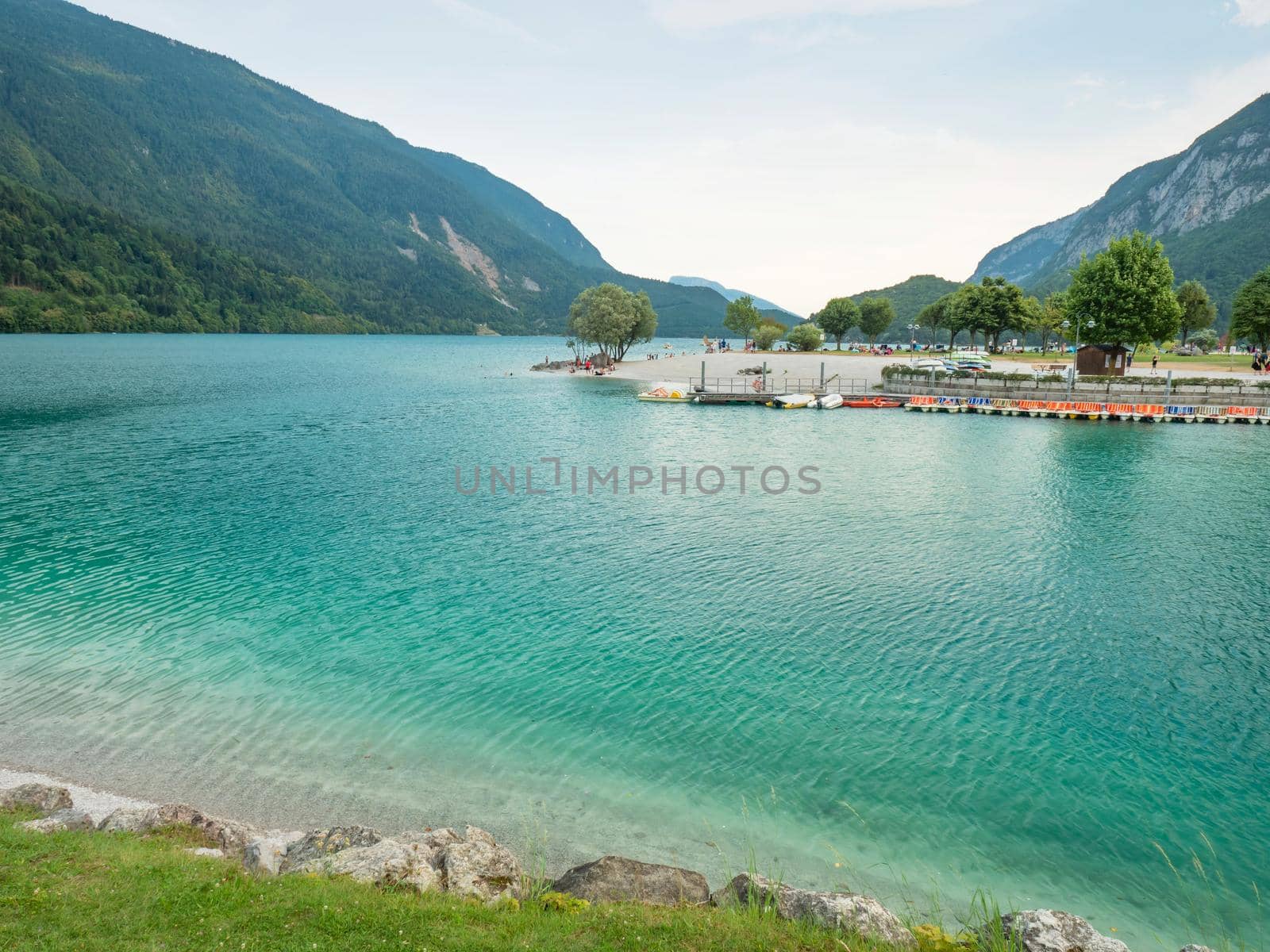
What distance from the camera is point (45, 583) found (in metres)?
24.5

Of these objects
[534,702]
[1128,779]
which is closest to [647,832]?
[534,702]

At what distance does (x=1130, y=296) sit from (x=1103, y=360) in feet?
32.1

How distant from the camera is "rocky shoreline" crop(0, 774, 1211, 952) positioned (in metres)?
9.02

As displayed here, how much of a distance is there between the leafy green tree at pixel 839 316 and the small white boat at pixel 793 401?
334ft

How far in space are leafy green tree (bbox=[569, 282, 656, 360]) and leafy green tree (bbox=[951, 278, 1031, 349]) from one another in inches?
2274

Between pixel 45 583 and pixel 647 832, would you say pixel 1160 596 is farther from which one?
pixel 45 583

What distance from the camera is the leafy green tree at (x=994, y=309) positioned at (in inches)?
4882

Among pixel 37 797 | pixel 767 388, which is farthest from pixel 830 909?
pixel 767 388

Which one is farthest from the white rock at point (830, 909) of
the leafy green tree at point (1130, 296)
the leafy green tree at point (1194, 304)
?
the leafy green tree at point (1194, 304)

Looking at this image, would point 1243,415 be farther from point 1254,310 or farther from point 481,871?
point 481,871

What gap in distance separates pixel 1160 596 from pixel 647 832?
22.6 m

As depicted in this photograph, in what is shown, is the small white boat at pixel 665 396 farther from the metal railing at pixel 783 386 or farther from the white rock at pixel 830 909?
the white rock at pixel 830 909

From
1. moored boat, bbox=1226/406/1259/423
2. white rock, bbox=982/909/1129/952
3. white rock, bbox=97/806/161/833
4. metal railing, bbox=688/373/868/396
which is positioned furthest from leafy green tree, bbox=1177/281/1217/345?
white rock, bbox=97/806/161/833

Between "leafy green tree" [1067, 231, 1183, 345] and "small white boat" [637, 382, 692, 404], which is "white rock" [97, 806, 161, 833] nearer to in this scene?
"small white boat" [637, 382, 692, 404]
